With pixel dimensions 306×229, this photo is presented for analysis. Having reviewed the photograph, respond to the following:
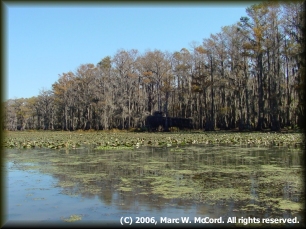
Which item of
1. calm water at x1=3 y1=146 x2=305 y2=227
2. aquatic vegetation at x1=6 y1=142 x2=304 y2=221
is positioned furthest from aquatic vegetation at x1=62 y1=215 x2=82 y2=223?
aquatic vegetation at x1=6 y1=142 x2=304 y2=221

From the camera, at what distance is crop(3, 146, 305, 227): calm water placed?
17.0 ft

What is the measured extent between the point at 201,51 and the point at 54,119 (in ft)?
139

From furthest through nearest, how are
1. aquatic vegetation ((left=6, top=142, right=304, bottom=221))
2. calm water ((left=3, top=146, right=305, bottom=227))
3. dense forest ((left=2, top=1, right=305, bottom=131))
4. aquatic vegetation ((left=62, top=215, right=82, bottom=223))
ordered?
dense forest ((left=2, top=1, right=305, bottom=131)) → aquatic vegetation ((left=6, top=142, right=304, bottom=221)) → calm water ((left=3, top=146, right=305, bottom=227)) → aquatic vegetation ((left=62, top=215, right=82, bottom=223))

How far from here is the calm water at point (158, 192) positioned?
5.18m

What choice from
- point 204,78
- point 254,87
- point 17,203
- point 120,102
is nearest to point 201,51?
point 204,78

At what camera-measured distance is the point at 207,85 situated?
1588 inches

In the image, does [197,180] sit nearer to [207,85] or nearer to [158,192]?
[158,192]

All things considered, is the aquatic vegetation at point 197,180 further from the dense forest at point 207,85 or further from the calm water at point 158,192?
the dense forest at point 207,85

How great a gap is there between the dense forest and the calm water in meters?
15.9

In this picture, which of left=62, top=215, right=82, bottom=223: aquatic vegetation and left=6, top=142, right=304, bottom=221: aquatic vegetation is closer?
left=62, top=215, right=82, bottom=223: aquatic vegetation

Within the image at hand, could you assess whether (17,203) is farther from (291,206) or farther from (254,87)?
(254,87)

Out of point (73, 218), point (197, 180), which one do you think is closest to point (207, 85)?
point (197, 180)

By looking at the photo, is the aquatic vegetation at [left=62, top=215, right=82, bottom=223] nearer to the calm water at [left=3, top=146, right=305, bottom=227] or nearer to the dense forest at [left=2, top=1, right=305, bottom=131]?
the calm water at [left=3, top=146, right=305, bottom=227]

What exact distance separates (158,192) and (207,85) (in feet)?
114
